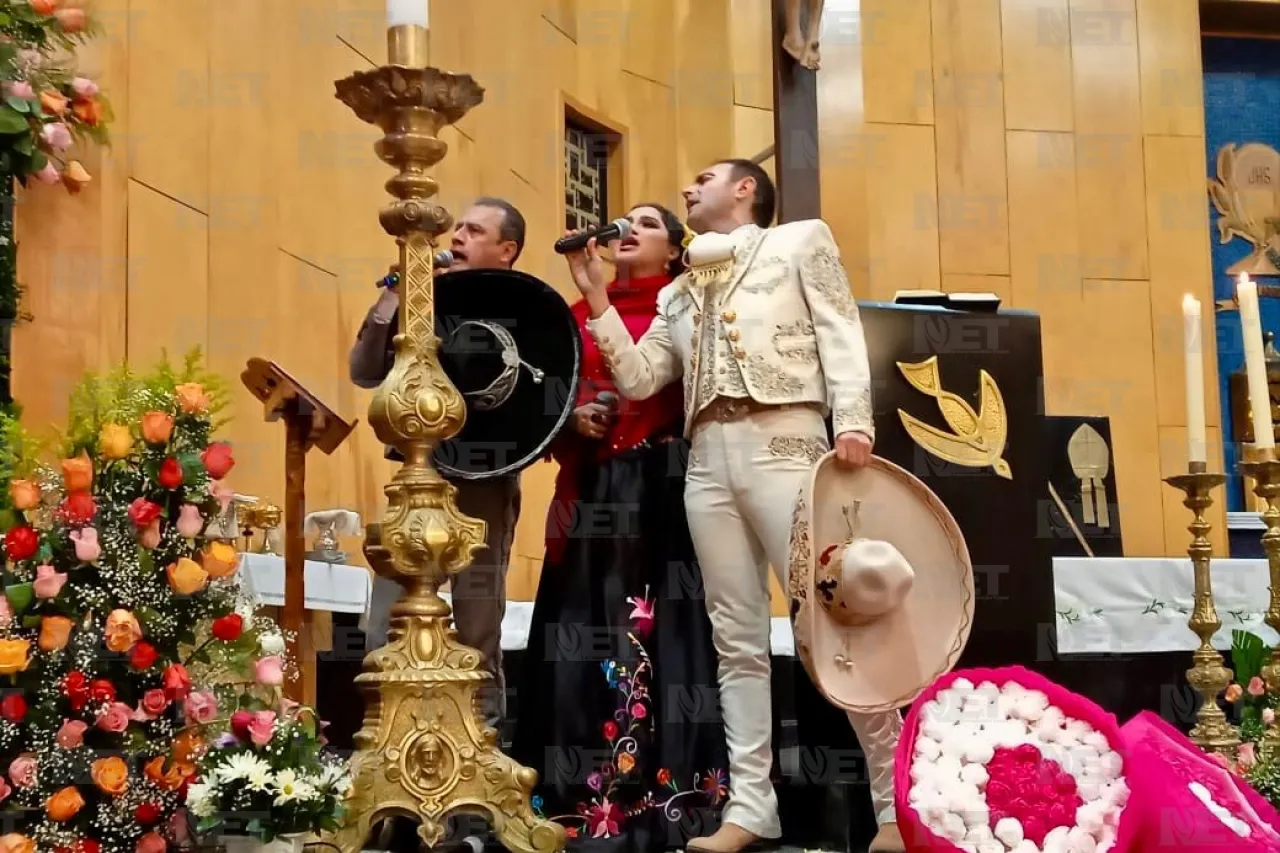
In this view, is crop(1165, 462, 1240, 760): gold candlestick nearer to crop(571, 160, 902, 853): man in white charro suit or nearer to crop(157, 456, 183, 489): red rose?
crop(571, 160, 902, 853): man in white charro suit

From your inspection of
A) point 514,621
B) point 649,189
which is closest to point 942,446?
point 514,621

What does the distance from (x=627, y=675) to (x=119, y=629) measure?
4.10 ft

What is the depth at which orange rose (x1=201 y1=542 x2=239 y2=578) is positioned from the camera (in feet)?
7.57

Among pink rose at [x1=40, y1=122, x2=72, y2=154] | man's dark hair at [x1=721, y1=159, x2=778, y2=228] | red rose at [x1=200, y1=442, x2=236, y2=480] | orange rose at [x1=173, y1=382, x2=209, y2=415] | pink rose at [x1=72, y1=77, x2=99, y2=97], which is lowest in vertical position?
red rose at [x1=200, y1=442, x2=236, y2=480]

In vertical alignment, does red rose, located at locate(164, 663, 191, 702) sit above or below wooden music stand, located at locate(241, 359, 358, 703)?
below

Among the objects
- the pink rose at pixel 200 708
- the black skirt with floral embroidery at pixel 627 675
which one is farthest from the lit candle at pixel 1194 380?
the pink rose at pixel 200 708

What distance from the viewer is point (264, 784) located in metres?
2.08

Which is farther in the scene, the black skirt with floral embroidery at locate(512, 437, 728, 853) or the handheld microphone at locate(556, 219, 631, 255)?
the black skirt with floral embroidery at locate(512, 437, 728, 853)

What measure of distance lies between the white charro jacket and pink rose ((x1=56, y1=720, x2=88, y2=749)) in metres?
1.37

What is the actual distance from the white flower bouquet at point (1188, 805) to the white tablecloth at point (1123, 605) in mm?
2187

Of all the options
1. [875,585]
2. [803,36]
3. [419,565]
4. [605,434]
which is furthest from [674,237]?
[419,565]

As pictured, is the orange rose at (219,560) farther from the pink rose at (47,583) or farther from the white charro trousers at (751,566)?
the white charro trousers at (751,566)

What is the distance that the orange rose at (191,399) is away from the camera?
238 cm

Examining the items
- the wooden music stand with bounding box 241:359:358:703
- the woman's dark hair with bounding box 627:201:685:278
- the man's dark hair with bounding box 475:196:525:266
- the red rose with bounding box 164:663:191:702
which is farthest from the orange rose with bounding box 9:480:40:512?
the woman's dark hair with bounding box 627:201:685:278
